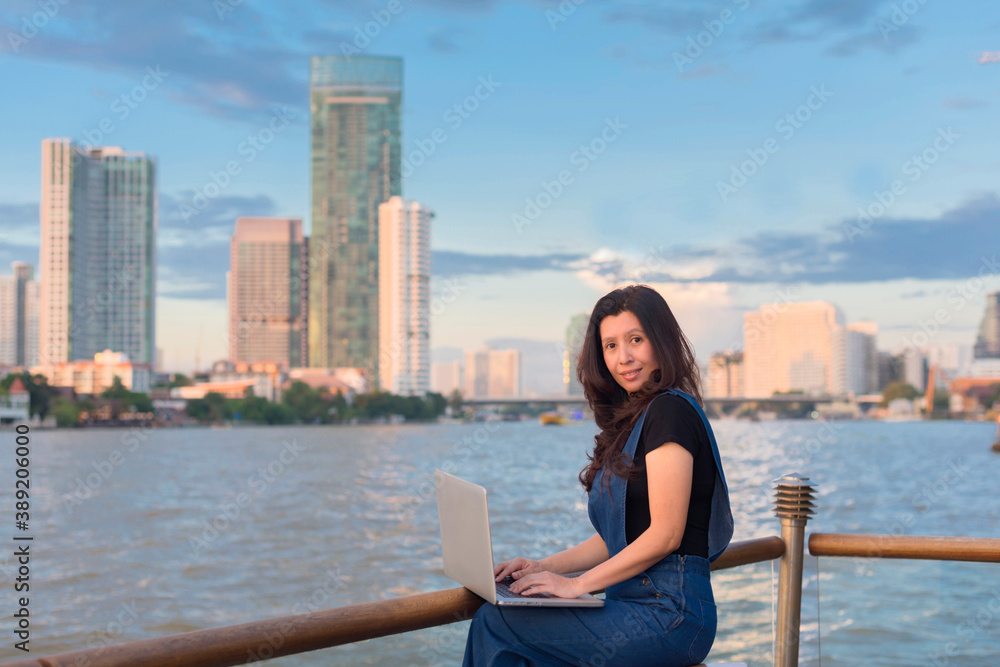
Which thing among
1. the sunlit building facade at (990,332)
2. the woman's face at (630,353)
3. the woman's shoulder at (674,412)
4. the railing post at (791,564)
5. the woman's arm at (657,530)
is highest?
the sunlit building facade at (990,332)

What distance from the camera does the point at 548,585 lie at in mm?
1600

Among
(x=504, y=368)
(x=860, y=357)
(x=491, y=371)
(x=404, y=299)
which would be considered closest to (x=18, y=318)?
(x=404, y=299)

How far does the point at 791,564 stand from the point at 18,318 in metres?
86.6

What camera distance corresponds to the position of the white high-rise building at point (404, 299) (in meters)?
89.8

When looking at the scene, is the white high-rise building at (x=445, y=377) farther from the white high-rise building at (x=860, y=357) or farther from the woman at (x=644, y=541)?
the woman at (x=644, y=541)

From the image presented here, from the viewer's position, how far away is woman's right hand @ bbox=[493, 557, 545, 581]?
5.53ft

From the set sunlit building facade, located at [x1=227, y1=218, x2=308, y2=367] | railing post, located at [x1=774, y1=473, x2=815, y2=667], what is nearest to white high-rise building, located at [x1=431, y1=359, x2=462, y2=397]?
sunlit building facade, located at [x1=227, y1=218, x2=308, y2=367]

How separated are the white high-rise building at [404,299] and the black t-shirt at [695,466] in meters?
84.5

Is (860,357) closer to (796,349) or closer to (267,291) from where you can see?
(796,349)

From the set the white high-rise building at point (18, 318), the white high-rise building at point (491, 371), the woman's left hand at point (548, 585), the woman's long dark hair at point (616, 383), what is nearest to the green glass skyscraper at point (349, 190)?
the white high-rise building at point (491, 371)

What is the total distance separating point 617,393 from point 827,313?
5671 cm

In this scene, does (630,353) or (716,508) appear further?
(630,353)

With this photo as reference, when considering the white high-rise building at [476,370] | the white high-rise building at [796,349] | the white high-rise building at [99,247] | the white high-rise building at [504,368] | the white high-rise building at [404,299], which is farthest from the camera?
the white high-rise building at [404,299]

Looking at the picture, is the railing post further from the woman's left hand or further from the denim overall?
the woman's left hand
